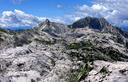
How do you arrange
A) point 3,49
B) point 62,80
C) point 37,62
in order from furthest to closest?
1. point 3,49
2. point 37,62
3. point 62,80

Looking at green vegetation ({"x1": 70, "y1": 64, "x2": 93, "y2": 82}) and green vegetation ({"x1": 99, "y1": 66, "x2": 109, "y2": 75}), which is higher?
green vegetation ({"x1": 99, "y1": 66, "x2": 109, "y2": 75})

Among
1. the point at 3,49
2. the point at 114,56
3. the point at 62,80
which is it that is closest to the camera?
the point at 62,80

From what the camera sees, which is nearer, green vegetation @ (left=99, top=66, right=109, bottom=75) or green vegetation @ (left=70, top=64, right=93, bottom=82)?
green vegetation @ (left=99, top=66, right=109, bottom=75)

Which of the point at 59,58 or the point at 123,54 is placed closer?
the point at 59,58

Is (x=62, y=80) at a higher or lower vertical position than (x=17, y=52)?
lower

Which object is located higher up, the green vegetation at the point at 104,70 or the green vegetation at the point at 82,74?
the green vegetation at the point at 104,70

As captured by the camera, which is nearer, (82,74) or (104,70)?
(104,70)

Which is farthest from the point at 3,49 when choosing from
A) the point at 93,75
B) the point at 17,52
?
the point at 93,75

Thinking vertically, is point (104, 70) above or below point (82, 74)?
above

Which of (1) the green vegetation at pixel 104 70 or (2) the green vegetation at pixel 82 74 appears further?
(2) the green vegetation at pixel 82 74

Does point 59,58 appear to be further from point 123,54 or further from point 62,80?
point 123,54
